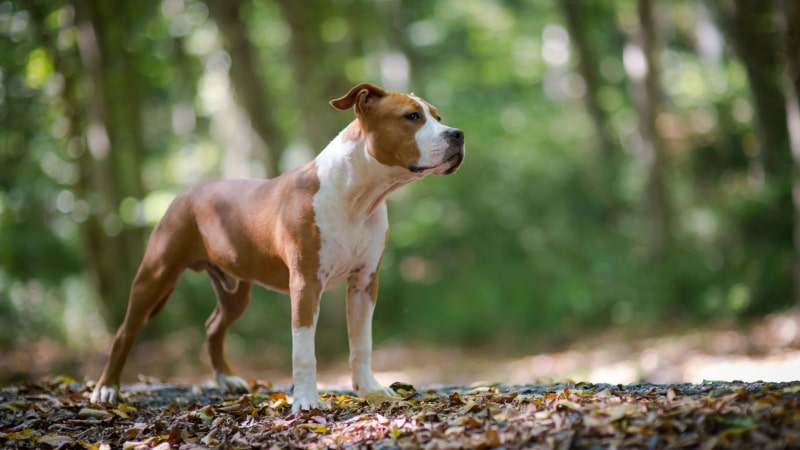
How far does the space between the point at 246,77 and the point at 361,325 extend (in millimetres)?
10090

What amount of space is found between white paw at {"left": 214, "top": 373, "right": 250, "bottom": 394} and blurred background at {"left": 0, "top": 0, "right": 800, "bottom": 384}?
5.98 metres

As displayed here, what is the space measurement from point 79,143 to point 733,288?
12500 millimetres

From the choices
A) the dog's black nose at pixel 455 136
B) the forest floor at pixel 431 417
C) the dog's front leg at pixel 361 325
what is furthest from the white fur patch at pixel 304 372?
the dog's black nose at pixel 455 136

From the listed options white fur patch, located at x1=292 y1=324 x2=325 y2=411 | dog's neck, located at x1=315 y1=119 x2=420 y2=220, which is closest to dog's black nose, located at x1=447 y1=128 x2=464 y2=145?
dog's neck, located at x1=315 y1=119 x2=420 y2=220

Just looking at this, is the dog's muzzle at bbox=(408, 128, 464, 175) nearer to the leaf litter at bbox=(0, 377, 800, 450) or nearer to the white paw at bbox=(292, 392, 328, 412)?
the leaf litter at bbox=(0, 377, 800, 450)

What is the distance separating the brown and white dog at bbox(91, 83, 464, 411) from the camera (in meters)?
5.36

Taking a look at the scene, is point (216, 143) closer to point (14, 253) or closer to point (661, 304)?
point (14, 253)

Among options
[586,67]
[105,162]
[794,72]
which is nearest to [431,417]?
[794,72]

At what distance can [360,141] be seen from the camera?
555cm

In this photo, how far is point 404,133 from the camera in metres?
5.32

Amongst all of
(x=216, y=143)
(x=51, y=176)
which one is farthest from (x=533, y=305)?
(x=216, y=143)

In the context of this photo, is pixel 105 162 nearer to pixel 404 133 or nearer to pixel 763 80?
pixel 404 133

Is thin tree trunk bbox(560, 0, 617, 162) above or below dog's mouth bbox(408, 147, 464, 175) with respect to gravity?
above

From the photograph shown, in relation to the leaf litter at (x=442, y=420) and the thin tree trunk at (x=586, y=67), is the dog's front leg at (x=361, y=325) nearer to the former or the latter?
the leaf litter at (x=442, y=420)
